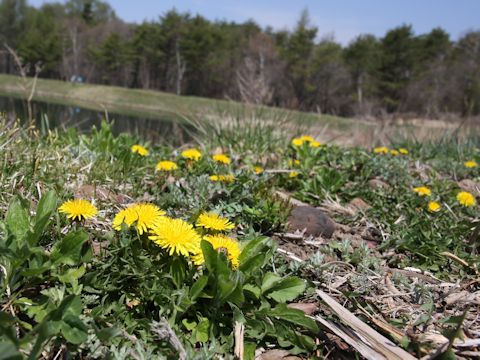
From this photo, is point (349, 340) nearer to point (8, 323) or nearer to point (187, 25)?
point (8, 323)

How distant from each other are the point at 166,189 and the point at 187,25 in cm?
5036

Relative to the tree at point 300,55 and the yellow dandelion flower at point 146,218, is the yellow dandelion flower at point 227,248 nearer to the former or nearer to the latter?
the yellow dandelion flower at point 146,218

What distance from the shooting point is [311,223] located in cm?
198

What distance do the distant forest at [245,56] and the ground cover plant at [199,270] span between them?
3126 cm

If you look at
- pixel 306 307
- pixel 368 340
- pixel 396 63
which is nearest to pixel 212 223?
pixel 306 307

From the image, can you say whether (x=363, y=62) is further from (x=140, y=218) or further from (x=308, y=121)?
(x=140, y=218)

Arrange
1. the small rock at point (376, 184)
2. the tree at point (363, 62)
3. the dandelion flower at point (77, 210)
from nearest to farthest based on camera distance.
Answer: the dandelion flower at point (77, 210) → the small rock at point (376, 184) → the tree at point (363, 62)

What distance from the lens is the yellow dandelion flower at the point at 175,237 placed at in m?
1.14

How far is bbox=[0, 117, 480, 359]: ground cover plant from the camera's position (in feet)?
3.62

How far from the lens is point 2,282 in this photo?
3.69 feet

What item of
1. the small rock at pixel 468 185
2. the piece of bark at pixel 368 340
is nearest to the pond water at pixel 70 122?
the piece of bark at pixel 368 340

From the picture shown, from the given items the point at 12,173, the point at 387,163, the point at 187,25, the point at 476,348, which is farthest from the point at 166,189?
the point at 187,25

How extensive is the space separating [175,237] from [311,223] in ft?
3.22

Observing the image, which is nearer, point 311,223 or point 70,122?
point 311,223
